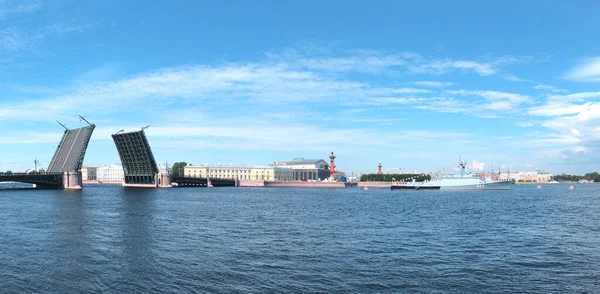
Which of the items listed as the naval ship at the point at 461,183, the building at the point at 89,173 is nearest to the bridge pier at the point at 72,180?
the naval ship at the point at 461,183

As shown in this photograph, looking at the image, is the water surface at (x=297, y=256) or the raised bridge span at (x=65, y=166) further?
the raised bridge span at (x=65, y=166)

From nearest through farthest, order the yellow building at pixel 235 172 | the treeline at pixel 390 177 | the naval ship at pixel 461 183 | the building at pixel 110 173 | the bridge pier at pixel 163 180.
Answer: the naval ship at pixel 461 183 < the bridge pier at pixel 163 180 < the treeline at pixel 390 177 < the yellow building at pixel 235 172 < the building at pixel 110 173

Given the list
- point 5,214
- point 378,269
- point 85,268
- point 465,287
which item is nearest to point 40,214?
point 5,214

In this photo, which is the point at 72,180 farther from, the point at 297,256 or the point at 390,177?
the point at 390,177

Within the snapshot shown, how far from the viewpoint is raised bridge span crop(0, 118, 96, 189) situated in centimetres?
6638

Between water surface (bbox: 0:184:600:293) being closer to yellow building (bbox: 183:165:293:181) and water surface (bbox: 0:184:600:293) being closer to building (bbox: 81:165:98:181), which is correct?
yellow building (bbox: 183:165:293:181)

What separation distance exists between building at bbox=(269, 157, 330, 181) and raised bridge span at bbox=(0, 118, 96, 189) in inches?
2985

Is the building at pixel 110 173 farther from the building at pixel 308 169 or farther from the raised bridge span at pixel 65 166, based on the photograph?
the raised bridge span at pixel 65 166

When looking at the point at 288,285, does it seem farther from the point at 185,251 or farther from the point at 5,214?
the point at 5,214

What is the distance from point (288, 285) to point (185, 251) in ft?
19.1

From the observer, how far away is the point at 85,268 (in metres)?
13.6

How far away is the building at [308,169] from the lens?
141125 mm

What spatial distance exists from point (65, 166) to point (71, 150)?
3849 mm

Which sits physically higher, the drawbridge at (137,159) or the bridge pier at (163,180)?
the drawbridge at (137,159)
